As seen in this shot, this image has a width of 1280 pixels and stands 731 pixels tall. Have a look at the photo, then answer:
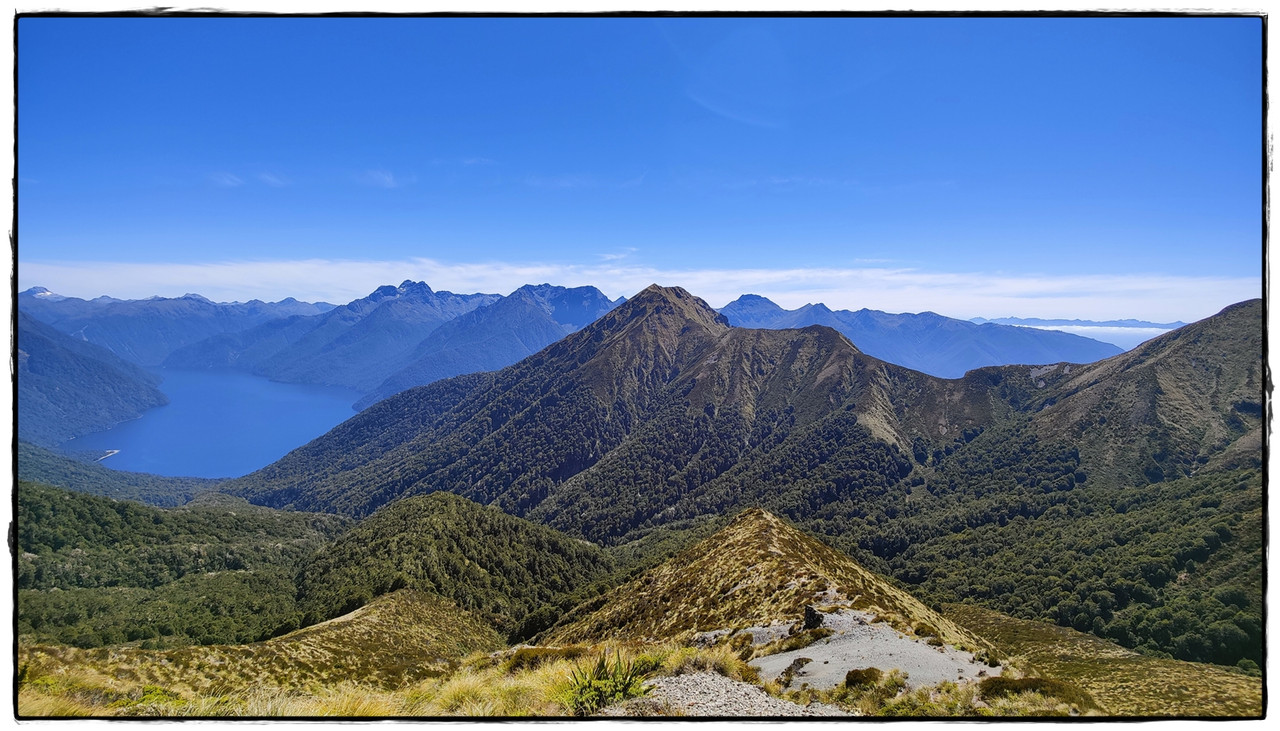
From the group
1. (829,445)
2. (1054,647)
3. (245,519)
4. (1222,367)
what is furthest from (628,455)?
(1222,367)

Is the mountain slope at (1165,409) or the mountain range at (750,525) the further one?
the mountain slope at (1165,409)

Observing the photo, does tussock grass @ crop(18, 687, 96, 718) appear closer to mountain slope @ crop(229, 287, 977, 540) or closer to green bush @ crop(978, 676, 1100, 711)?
green bush @ crop(978, 676, 1100, 711)

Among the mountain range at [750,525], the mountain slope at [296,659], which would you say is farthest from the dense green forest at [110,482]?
the mountain slope at [296,659]

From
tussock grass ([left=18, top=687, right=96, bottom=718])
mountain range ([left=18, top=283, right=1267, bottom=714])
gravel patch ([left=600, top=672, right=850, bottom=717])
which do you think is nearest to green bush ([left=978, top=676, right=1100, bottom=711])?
mountain range ([left=18, top=283, right=1267, bottom=714])

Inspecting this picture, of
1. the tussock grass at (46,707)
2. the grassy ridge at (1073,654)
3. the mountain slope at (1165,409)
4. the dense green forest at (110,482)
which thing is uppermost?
the tussock grass at (46,707)

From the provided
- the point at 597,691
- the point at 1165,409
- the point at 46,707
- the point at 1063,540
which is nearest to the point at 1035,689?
Answer: the point at 597,691

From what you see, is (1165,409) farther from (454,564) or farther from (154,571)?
(154,571)

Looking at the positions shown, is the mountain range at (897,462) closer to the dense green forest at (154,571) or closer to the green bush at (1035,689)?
the green bush at (1035,689)
